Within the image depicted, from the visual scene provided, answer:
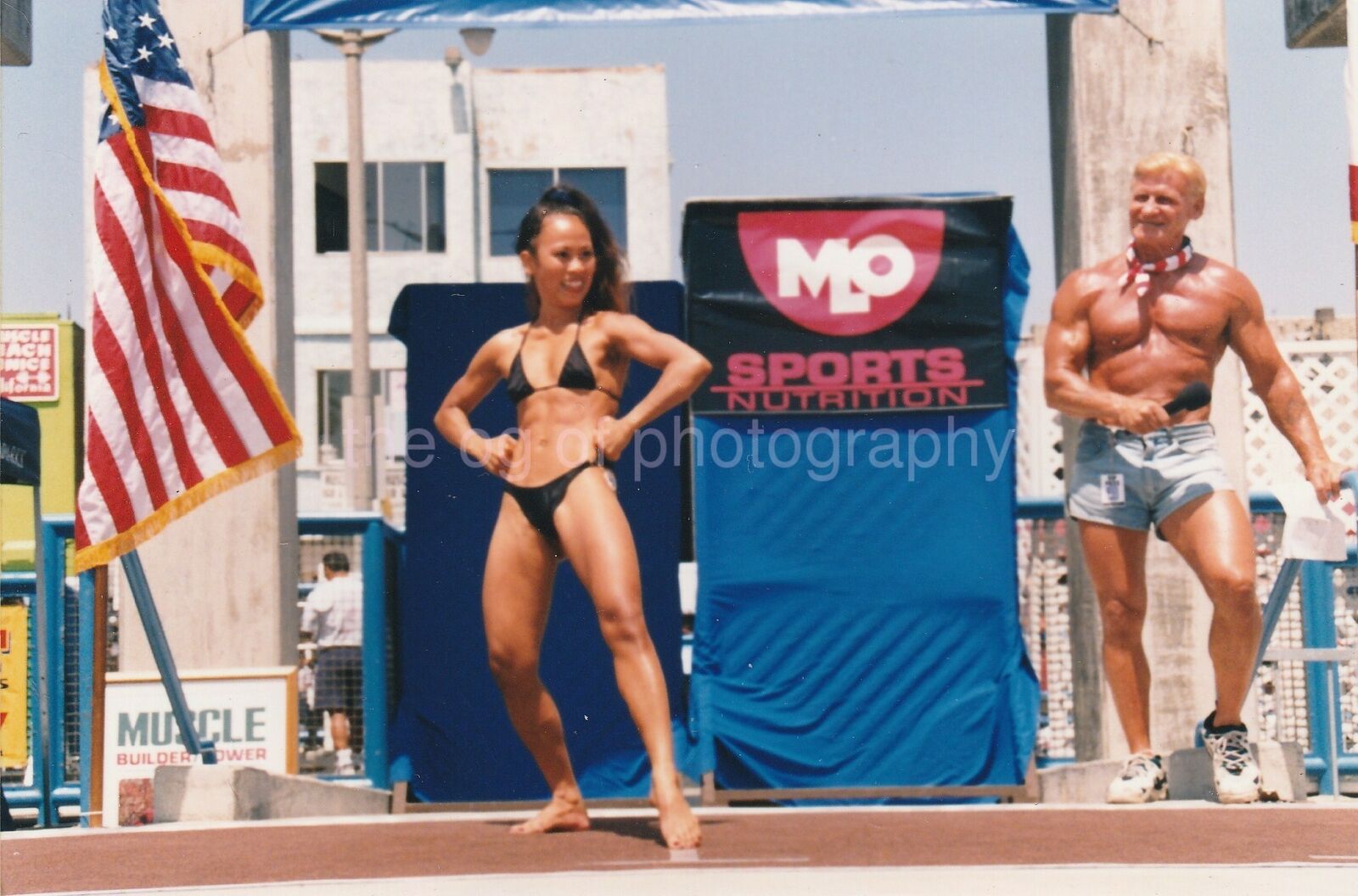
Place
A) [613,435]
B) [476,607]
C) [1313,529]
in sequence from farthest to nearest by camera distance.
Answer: [476,607], [1313,529], [613,435]

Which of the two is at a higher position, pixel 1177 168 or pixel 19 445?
pixel 1177 168

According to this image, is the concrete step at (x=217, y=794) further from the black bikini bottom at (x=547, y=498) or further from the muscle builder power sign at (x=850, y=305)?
the muscle builder power sign at (x=850, y=305)

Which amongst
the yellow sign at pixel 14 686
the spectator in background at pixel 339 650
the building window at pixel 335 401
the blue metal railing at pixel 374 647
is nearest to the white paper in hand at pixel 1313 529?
the blue metal railing at pixel 374 647

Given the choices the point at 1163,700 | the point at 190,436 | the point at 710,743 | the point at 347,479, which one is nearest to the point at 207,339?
the point at 190,436

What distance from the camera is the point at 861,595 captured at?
24.3 feet

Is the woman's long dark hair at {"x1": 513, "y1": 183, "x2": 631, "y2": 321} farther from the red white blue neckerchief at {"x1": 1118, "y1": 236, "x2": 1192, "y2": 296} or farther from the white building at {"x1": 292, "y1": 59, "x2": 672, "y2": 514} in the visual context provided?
the white building at {"x1": 292, "y1": 59, "x2": 672, "y2": 514}

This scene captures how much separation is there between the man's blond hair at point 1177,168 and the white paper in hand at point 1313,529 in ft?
3.30

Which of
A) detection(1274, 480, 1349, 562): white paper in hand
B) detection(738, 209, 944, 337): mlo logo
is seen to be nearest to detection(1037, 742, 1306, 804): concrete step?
detection(1274, 480, 1349, 562): white paper in hand

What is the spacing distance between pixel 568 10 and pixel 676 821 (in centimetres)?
349

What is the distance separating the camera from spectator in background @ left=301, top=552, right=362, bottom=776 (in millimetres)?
8031

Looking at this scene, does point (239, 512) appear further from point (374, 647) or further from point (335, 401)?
point (335, 401)

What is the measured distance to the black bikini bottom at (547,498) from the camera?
18.3 ft

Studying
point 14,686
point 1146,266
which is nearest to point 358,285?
point 14,686

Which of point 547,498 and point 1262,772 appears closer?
point 547,498
